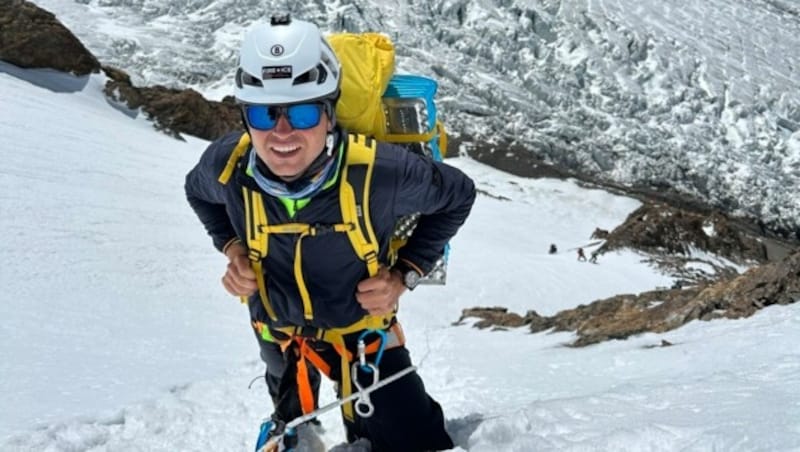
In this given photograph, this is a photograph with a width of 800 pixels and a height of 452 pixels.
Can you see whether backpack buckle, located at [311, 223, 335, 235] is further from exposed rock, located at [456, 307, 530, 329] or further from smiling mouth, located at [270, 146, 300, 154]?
exposed rock, located at [456, 307, 530, 329]

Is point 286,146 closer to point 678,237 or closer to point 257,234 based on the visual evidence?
point 257,234

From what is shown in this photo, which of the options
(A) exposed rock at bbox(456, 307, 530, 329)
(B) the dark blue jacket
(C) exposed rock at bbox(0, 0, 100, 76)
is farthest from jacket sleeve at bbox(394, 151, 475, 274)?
(C) exposed rock at bbox(0, 0, 100, 76)

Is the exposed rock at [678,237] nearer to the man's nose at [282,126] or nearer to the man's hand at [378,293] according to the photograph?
the man's hand at [378,293]

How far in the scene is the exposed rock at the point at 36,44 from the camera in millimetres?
21859

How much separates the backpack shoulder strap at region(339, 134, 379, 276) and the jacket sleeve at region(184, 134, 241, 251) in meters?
0.53

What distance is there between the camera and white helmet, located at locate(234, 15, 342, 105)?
268 centimetres

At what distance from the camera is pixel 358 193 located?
2.83 meters

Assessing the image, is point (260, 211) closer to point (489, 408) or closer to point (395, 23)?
point (489, 408)

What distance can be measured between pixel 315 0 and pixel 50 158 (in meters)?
53.6

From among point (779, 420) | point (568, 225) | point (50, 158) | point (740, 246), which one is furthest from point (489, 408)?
point (568, 225)

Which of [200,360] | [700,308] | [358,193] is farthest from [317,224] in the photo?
[700,308]

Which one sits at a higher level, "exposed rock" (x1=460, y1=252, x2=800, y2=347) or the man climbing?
the man climbing

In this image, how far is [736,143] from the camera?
207ft

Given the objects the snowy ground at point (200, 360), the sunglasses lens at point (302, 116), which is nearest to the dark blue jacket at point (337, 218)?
the sunglasses lens at point (302, 116)
